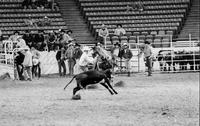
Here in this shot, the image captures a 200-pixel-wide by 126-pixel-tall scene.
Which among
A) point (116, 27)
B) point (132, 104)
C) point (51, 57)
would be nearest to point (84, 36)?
point (116, 27)

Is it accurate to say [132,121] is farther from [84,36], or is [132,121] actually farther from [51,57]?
[84,36]

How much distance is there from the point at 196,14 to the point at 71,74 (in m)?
12.9

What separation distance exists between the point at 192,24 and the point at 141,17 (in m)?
2.93

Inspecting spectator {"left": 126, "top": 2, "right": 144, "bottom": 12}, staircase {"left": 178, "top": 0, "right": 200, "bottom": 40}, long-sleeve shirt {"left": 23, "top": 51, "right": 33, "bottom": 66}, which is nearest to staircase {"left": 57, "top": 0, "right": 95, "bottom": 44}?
spectator {"left": 126, "top": 2, "right": 144, "bottom": 12}

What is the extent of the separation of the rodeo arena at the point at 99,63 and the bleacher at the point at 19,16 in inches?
2.1

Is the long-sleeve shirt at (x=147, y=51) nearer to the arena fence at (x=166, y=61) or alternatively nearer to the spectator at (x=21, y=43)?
the arena fence at (x=166, y=61)

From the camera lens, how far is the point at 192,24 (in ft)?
134

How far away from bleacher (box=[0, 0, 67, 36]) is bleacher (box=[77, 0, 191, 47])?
6.06 feet

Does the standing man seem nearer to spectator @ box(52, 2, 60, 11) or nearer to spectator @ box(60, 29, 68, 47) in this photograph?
spectator @ box(60, 29, 68, 47)

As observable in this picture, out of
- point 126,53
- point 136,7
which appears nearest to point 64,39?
point 126,53

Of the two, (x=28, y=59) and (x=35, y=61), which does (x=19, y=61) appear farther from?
(x=35, y=61)

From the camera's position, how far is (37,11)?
40.0 metres

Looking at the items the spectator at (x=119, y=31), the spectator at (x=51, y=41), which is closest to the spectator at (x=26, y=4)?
the spectator at (x=119, y=31)

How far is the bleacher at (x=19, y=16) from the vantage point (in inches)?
1507
